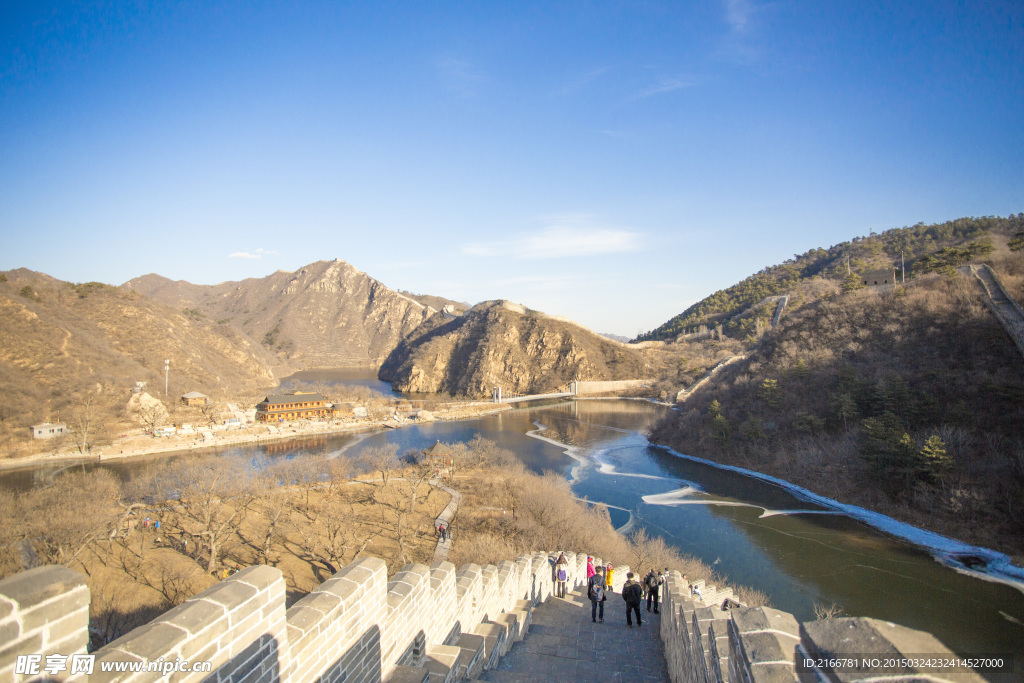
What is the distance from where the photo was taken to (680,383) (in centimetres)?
7794

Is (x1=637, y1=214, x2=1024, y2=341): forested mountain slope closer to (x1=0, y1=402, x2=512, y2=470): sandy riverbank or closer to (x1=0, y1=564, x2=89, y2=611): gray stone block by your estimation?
(x1=0, y1=564, x2=89, y2=611): gray stone block

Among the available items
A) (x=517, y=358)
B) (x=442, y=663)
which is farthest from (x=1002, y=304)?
(x=517, y=358)

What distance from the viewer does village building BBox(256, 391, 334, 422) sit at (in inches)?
2475

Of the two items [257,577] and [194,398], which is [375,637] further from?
[194,398]

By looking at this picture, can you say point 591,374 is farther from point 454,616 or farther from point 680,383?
point 454,616

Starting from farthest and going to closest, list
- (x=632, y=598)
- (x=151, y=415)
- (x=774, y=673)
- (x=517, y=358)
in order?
(x=517, y=358), (x=151, y=415), (x=632, y=598), (x=774, y=673)

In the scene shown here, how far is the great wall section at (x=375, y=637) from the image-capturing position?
176 cm

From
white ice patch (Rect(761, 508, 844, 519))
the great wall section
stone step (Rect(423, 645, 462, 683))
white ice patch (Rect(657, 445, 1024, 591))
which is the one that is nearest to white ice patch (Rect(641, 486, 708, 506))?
white ice patch (Rect(761, 508, 844, 519))

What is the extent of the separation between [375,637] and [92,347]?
75526 mm


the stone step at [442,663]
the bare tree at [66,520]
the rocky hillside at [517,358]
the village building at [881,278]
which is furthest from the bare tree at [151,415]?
the village building at [881,278]

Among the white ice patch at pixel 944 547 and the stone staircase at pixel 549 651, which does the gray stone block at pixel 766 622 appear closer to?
the stone staircase at pixel 549 651

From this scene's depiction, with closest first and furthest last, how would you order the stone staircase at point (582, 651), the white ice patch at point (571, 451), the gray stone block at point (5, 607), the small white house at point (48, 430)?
the gray stone block at point (5, 607) → the stone staircase at point (582, 651) → the white ice patch at point (571, 451) → the small white house at point (48, 430)

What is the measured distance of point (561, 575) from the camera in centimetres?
1341

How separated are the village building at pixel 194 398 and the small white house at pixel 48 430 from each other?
50.2ft
